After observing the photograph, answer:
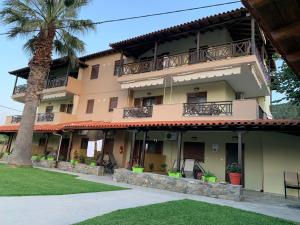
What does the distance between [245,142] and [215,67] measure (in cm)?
471

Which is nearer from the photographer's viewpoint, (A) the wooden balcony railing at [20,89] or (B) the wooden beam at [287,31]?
(B) the wooden beam at [287,31]

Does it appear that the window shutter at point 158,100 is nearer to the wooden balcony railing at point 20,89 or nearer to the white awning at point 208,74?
the white awning at point 208,74

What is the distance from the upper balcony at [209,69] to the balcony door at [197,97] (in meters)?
A: 0.85

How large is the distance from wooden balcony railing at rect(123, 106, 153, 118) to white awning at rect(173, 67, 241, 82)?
2.86 m

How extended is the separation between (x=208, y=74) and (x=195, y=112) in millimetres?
2374

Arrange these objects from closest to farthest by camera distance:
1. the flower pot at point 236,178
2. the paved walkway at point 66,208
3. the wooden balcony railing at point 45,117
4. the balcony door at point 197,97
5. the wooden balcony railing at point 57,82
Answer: the paved walkway at point 66,208 < the flower pot at point 236,178 < the balcony door at point 197,97 < the wooden balcony railing at point 57,82 < the wooden balcony railing at point 45,117

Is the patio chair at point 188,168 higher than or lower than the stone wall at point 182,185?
higher

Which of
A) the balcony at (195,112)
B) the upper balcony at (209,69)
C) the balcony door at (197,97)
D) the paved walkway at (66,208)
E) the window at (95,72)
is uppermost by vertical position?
the window at (95,72)

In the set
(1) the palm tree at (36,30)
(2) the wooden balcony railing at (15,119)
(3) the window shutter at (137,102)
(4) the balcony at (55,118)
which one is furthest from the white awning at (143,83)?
(2) the wooden balcony railing at (15,119)

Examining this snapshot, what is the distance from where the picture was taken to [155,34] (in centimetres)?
1750

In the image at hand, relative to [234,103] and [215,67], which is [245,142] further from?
[215,67]

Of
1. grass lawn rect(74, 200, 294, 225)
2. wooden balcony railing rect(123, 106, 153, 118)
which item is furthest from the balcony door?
grass lawn rect(74, 200, 294, 225)

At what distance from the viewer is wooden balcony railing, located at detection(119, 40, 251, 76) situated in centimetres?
1463

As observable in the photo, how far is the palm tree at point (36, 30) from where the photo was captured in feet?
58.4
